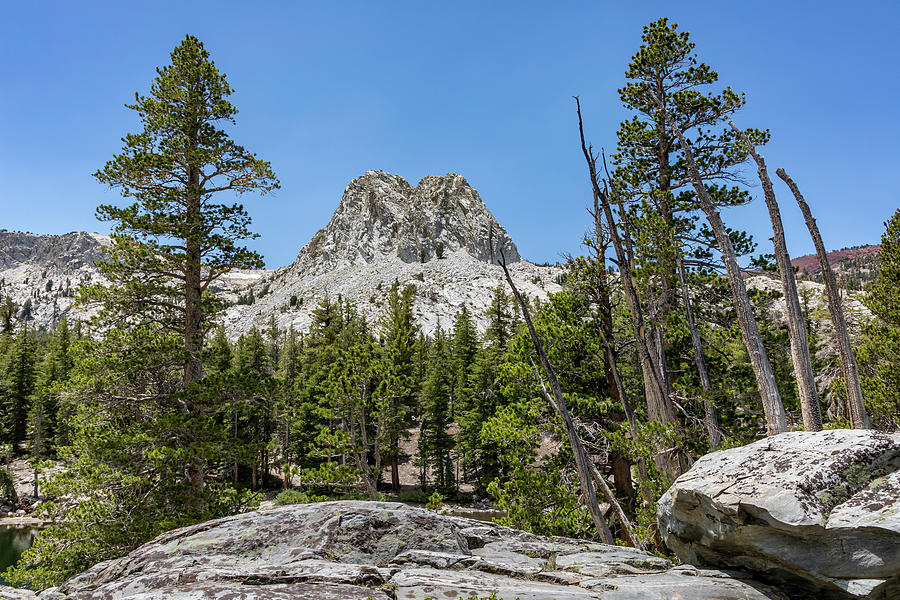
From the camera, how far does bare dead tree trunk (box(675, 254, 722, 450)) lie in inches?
403

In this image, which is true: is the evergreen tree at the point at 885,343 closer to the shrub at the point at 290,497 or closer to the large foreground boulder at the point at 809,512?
the large foreground boulder at the point at 809,512

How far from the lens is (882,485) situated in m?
4.34

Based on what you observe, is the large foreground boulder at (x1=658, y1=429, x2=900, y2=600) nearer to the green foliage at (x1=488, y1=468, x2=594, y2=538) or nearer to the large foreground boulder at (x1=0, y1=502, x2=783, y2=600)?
the large foreground boulder at (x1=0, y1=502, x2=783, y2=600)

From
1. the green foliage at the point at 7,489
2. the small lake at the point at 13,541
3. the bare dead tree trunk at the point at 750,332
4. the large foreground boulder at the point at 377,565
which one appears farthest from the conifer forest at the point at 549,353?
the green foliage at the point at 7,489

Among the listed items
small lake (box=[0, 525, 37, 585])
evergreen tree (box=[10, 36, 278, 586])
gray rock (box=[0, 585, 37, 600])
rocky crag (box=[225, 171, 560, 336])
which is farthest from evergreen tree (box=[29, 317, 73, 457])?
rocky crag (box=[225, 171, 560, 336])

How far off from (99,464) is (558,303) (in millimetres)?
11311

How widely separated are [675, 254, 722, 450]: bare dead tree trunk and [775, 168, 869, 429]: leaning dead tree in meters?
2.66

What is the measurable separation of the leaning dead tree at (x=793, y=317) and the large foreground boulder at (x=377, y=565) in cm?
523

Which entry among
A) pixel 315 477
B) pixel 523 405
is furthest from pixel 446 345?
pixel 523 405

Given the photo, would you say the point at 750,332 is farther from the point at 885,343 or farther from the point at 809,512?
the point at 885,343

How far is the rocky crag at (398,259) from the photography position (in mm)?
113500

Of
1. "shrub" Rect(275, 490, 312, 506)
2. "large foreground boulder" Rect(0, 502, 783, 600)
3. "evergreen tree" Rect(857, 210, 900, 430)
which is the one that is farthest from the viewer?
"shrub" Rect(275, 490, 312, 506)

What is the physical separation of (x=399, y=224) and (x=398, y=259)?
686 inches

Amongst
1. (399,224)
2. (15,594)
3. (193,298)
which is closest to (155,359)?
(193,298)
